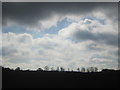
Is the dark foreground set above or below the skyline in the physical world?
below

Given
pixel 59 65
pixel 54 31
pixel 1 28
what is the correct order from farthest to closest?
pixel 54 31 < pixel 59 65 < pixel 1 28

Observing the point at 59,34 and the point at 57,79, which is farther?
the point at 57,79

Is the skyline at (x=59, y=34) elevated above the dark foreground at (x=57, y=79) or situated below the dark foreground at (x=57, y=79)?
above

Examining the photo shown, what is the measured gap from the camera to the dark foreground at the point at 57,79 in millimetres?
6106

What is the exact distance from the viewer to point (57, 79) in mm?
6555

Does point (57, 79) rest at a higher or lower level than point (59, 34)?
lower

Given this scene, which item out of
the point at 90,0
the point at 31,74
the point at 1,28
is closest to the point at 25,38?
the point at 1,28

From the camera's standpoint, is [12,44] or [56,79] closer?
[12,44]

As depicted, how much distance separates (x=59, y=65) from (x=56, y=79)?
0.98 metres

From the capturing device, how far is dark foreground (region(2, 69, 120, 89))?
20.0 ft

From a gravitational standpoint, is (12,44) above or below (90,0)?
below

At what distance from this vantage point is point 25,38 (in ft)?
20.3

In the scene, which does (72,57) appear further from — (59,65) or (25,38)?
(25,38)

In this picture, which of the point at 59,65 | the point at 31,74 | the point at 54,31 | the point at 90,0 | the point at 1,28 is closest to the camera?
the point at 90,0
